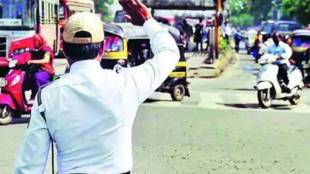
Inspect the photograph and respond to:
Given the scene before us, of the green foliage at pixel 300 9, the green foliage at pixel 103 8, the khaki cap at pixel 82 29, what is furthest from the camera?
the green foliage at pixel 103 8

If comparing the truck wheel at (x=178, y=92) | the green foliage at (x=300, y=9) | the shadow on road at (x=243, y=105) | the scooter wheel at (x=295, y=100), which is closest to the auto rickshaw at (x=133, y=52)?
the truck wheel at (x=178, y=92)

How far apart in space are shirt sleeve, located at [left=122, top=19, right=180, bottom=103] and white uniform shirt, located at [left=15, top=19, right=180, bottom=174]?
59 mm

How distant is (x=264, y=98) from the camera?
14.3 metres

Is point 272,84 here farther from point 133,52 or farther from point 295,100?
point 133,52

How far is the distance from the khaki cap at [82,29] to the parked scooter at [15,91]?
8604 millimetres

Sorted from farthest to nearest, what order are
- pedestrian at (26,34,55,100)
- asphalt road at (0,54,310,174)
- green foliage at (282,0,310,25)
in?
green foliage at (282,0,310,25) → pedestrian at (26,34,55,100) → asphalt road at (0,54,310,174)

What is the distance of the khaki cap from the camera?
2807 millimetres

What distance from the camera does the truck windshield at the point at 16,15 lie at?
20641mm

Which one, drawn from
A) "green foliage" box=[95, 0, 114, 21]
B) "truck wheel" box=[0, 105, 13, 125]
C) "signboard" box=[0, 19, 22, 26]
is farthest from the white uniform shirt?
"green foliage" box=[95, 0, 114, 21]

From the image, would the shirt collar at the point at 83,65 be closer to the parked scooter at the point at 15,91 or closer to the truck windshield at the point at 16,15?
the parked scooter at the point at 15,91

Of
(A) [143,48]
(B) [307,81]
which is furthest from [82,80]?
(B) [307,81]

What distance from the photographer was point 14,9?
20656mm

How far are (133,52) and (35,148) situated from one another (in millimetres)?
12787

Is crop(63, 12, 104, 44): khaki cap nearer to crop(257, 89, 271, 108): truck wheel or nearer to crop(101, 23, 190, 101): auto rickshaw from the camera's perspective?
crop(101, 23, 190, 101): auto rickshaw
